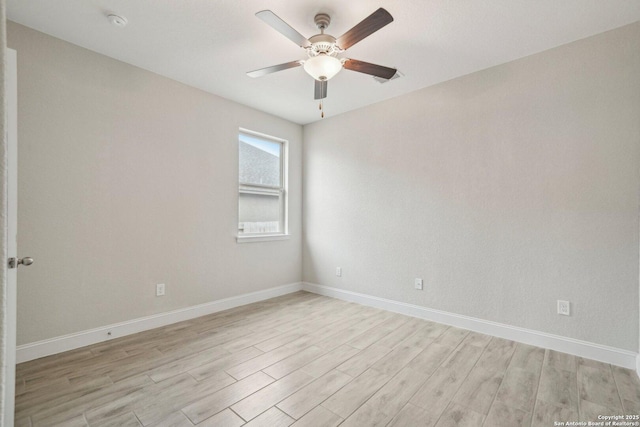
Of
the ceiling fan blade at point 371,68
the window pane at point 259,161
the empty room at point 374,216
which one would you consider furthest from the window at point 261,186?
the ceiling fan blade at point 371,68

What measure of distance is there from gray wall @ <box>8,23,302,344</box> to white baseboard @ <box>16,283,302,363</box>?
0.06m

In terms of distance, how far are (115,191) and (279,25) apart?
2135mm

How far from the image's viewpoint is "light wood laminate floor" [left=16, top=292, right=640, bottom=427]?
5.59 ft

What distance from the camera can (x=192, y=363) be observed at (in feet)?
7.55

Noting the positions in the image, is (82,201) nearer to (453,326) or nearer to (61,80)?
(61,80)

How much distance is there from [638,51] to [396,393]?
3103mm

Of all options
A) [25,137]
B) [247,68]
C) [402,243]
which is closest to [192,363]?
[25,137]

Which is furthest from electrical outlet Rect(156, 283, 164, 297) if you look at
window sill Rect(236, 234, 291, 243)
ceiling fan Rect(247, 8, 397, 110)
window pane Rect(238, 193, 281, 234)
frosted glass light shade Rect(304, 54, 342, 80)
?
frosted glass light shade Rect(304, 54, 342, 80)

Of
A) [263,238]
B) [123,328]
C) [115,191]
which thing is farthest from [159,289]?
[263,238]

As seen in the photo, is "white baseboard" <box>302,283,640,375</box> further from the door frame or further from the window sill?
the door frame

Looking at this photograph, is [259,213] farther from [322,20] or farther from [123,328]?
[322,20]

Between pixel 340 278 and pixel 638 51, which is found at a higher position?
pixel 638 51

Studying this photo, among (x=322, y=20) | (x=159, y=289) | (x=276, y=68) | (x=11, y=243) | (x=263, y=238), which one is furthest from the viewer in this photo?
(x=263, y=238)

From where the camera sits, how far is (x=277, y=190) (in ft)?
14.5
